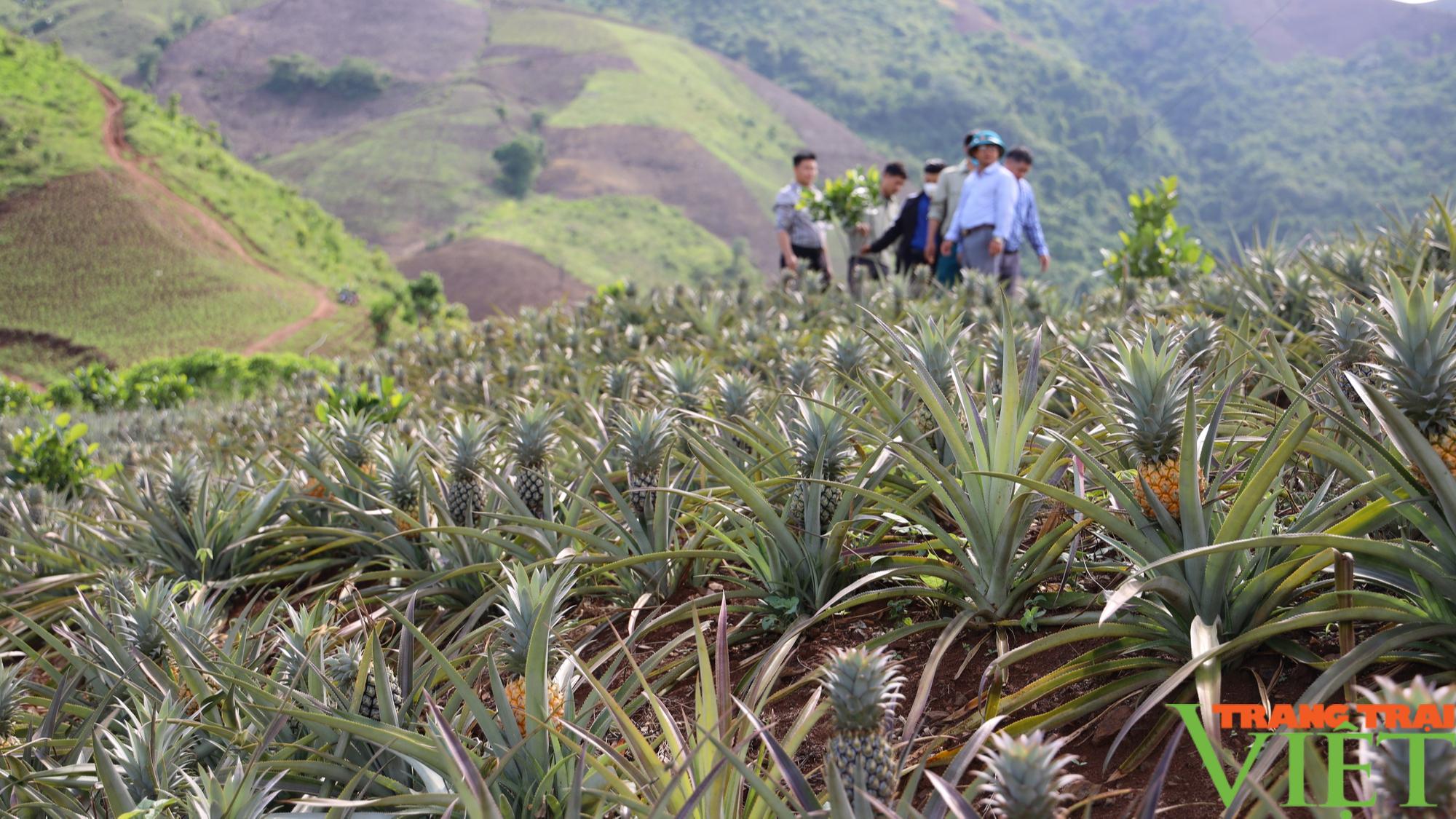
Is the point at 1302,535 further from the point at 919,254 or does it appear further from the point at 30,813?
the point at 919,254

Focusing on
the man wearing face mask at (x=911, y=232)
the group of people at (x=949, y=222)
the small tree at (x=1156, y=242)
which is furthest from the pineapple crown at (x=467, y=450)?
the small tree at (x=1156, y=242)

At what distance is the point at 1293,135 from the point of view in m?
96.0

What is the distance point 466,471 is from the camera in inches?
118

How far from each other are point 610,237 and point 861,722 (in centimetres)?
7368

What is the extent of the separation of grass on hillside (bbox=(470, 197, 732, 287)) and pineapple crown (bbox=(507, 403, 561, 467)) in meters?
60.5

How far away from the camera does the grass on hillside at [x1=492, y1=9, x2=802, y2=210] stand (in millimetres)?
94438

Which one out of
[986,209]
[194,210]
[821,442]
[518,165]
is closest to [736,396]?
[821,442]

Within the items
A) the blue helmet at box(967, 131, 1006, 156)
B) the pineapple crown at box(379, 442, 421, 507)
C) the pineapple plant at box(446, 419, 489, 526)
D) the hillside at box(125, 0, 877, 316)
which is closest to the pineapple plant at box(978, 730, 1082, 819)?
the pineapple plant at box(446, 419, 489, 526)

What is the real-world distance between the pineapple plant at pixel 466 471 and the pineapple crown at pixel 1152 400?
1.96 meters

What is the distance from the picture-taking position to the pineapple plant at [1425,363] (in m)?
1.44

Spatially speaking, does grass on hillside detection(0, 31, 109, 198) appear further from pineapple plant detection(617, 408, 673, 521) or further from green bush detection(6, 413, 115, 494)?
pineapple plant detection(617, 408, 673, 521)

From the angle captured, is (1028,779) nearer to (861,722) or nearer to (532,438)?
(861,722)

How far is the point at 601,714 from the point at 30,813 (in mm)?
1173

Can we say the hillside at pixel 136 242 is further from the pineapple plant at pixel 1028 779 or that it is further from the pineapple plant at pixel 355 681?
the pineapple plant at pixel 1028 779
